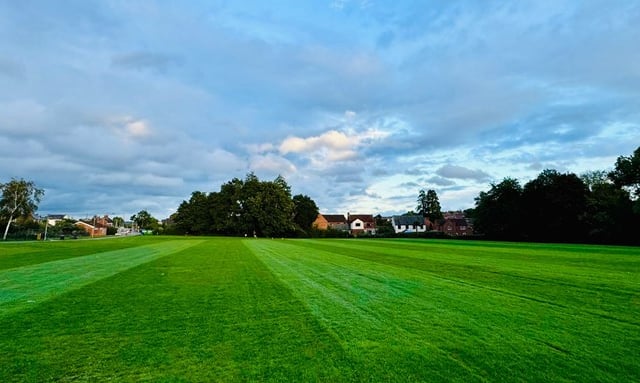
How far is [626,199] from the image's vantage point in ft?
173

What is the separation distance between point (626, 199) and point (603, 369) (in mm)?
61925

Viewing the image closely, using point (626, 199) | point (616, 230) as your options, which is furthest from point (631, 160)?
point (616, 230)

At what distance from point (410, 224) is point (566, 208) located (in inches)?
3092

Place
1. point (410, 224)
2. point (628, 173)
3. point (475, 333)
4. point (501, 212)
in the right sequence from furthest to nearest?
point (410, 224), point (501, 212), point (628, 173), point (475, 333)

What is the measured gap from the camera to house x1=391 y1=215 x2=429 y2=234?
135500 mm

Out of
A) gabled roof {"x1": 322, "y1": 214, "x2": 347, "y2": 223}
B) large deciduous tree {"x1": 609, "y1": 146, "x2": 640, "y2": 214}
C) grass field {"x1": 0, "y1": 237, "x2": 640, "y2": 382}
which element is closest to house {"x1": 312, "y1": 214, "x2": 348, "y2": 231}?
gabled roof {"x1": 322, "y1": 214, "x2": 347, "y2": 223}

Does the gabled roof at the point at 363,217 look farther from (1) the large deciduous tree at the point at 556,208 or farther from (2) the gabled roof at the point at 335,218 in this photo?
(1) the large deciduous tree at the point at 556,208

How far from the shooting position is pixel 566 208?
202ft

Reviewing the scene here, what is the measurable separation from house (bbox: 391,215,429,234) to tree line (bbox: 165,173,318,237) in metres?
40.7

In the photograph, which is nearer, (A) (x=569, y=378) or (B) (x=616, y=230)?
(A) (x=569, y=378)

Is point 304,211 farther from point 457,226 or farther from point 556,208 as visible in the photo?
point 556,208

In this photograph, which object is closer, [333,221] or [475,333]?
[475,333]

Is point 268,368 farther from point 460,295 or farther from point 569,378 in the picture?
point 460,295

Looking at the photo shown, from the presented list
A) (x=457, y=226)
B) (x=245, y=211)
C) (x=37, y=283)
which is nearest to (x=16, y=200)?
(x=245, y=211)
